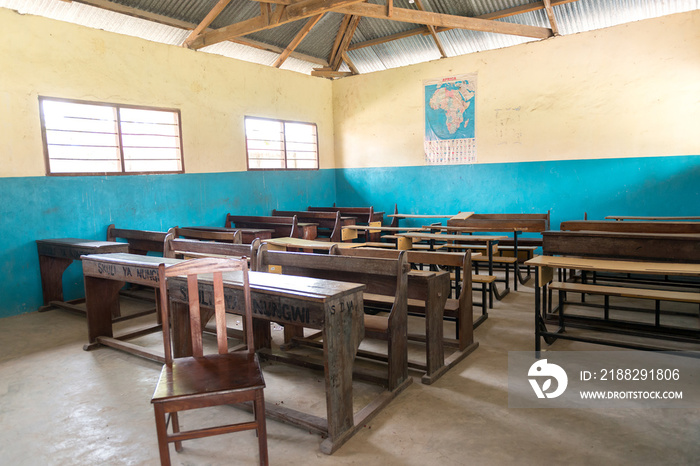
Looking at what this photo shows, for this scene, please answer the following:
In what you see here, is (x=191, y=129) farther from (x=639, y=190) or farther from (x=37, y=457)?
(x=639, y=190)

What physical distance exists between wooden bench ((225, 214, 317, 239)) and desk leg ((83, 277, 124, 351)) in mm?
2704

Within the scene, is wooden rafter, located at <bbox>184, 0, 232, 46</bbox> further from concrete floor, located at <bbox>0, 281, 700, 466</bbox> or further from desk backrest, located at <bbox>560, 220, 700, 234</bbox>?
desk backrest, located at <bbox>560, 220, 700, 234</bbox>

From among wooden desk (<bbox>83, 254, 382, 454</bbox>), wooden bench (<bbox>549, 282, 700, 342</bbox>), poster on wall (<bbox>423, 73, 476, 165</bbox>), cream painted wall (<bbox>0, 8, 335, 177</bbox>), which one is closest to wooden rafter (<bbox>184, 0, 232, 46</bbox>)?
cream painted wall (<bbox>0, 8, 335, 177</bbox>)

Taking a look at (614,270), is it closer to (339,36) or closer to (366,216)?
(366,216)

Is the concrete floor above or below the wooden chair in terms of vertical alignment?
below

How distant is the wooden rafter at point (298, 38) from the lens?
7.62 metres

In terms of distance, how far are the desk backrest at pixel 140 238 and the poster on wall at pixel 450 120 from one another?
4.92 m

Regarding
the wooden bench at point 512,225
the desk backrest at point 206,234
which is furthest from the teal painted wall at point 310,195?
the wooden bench at point 512,225

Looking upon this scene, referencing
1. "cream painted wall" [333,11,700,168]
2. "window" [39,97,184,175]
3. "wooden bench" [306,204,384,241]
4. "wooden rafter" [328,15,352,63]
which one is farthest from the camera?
"wooden rafter" [328,15,352,63]

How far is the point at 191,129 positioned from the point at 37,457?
549 cm

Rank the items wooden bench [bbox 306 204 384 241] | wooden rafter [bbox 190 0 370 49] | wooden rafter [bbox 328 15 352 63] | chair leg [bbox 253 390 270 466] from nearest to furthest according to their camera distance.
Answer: chair leg [bbox 253 390 270 466] < wooden rafter [bbox 190 0 370 49] < wooden bench [bbox 306 204 384 241] < wooden rafter [bbox 328 15 352 63]

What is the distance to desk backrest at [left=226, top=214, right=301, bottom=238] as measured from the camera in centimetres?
658

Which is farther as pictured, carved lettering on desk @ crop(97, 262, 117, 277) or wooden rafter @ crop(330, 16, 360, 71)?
wooden rafter @ crop(330, 16, 360, 71)

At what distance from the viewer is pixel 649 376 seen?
308 cm
